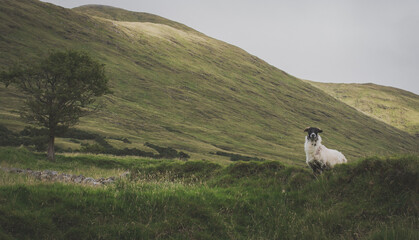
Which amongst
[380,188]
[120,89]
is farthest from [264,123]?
[380,188]

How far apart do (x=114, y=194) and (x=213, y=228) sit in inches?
130

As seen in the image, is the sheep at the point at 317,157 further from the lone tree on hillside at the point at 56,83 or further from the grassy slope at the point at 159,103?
the grassy slope at the point at 159,103

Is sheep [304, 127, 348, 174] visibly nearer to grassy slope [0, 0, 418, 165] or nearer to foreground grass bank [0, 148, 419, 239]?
foreground grass bank [0, 148, 419, 239]

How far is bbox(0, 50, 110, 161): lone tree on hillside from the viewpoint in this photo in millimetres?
31703

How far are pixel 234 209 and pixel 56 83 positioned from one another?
29890 mm

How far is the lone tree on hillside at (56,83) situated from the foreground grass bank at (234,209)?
2442cm

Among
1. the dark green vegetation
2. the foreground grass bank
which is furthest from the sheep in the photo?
the dark green vegetation

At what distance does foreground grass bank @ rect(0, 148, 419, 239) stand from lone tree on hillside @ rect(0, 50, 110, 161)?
24.4 meters

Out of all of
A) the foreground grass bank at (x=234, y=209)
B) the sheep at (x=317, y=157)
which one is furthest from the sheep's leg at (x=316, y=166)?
the foreground grass bank at (x=234, y=209)

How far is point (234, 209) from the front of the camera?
1027 cm

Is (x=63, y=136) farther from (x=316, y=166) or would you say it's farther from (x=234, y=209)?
(x=234, y=209)

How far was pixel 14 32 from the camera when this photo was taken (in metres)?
139

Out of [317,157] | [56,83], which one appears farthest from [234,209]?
[56,83]

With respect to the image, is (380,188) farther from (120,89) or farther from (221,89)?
(221,89)
